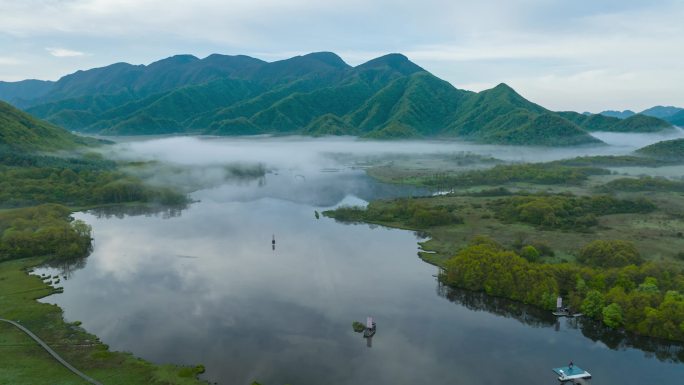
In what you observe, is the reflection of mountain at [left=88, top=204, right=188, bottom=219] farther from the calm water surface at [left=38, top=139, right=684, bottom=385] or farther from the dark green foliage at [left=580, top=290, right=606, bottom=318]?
the dark green foliage at [left=580, top=290, right=606, bottom=318]

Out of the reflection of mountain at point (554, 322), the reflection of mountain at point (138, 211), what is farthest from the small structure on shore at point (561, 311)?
the reflection of mountain at point (138, 211)

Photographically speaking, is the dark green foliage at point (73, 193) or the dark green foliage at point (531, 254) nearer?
the dark green foliage at point (531, 254)

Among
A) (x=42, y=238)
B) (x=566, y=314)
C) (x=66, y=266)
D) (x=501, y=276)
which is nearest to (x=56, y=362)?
(x=66, y=266)

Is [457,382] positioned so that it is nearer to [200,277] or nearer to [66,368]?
[66,368]

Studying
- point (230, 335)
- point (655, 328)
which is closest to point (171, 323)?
point (230, 335)

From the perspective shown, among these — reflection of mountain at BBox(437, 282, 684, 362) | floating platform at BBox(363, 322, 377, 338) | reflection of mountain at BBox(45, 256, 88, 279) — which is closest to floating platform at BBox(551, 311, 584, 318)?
reflection of mountain at BBox(437, 282, 684, 362)

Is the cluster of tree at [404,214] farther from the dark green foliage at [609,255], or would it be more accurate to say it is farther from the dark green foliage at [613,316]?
the dark green foliage at [613,316]

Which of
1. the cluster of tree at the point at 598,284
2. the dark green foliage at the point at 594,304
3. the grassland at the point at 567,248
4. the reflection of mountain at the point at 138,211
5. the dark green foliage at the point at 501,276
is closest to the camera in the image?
the cluster of tree at the point at 598,284
